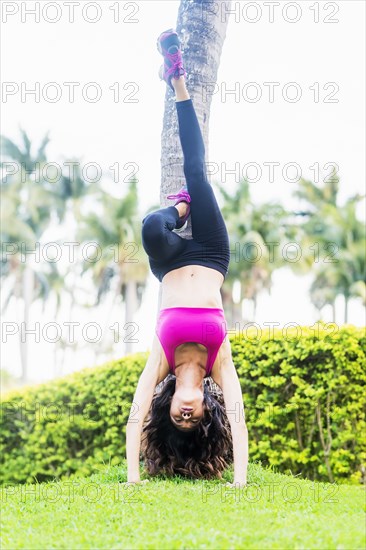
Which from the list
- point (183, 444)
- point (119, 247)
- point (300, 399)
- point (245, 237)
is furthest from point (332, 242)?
point (183, 444)

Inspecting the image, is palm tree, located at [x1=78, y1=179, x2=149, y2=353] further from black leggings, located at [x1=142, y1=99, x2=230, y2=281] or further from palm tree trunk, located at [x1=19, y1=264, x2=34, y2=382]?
black leggings, located at [x1=142, y1=99, x2=230, y2=281]

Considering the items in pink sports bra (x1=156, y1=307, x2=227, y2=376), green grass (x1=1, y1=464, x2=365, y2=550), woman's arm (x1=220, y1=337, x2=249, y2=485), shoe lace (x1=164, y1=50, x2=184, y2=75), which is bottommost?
green grass (x1=1, y1=464, x2=365, y2=550)

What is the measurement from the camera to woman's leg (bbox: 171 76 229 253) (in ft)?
18.9

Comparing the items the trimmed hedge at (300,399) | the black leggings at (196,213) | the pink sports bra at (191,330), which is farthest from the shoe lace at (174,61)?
the trimmed hedge at (300,399)

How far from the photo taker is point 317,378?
7.98 m

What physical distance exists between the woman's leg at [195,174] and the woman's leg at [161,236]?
0.61ft

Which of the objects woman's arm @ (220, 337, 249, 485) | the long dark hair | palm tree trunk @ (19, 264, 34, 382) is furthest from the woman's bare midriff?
palm tree trunk @ (19, 264, 34, 382)

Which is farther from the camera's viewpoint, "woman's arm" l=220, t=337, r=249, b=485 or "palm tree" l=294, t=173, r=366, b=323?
"palm tree" l=294, t=173, r=366, b=323

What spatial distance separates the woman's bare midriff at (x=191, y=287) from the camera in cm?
576

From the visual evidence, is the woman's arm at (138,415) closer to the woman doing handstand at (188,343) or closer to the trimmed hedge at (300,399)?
the woman doing handstand at (188,343)

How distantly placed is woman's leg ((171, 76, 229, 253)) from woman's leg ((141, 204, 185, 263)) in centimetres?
19

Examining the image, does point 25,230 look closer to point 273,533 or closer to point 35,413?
point 35,413

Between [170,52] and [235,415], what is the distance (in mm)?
3293

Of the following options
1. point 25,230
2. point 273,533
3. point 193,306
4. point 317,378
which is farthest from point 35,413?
point 25,230
